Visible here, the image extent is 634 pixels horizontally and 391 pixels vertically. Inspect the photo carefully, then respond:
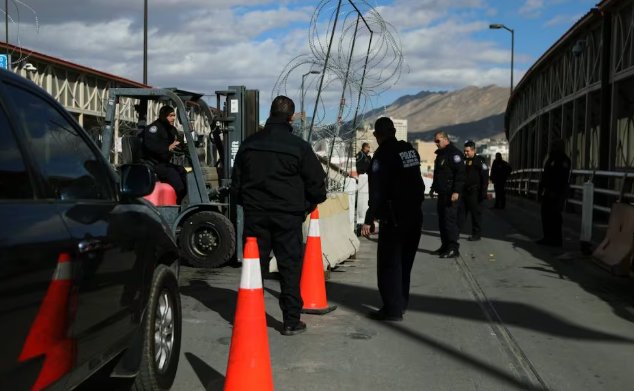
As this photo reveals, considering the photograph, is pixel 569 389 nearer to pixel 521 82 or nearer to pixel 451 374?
pixel 451 374

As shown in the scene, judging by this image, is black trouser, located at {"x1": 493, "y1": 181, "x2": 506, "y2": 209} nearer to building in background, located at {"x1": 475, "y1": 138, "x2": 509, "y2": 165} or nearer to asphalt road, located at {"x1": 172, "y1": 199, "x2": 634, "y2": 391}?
asphalt road, located at {"x1": 172, "y1": 199, "x2": 634, "y2": 391}

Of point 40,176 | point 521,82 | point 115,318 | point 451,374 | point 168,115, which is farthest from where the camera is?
point 521,82

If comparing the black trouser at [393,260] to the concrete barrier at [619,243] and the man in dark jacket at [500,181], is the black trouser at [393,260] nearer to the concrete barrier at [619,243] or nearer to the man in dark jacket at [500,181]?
the concrete barrier at [619,243]

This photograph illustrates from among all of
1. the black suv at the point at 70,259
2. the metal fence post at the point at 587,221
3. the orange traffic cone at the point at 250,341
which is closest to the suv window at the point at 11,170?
the black suv at the point at 70,259

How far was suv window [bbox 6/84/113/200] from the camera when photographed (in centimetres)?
291

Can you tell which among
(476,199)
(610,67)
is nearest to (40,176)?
(476,199)

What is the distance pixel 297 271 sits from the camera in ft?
18.5

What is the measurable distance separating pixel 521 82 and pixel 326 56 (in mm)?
24117

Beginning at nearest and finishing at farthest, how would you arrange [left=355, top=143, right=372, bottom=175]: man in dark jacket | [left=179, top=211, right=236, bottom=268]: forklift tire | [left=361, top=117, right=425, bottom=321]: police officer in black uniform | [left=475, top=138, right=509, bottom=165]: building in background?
[left=361, top=117, right=425, bottom=321]: police officer in black uniform
[left=179, top=211, right=236, bottom=268]: forklift tire
[left=355, top=143, right=372, bottom=175]: man in dark jacket
[left=475, top=138, right=509, bottom=165]: building in background

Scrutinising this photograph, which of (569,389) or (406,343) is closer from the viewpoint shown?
(569,389)

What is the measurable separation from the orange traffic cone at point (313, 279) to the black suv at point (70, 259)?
99.1 inches

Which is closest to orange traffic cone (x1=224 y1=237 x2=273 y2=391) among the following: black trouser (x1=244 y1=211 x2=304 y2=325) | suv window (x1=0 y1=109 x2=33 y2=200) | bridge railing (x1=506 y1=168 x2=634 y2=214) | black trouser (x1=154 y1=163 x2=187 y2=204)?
black trouser (x1=244 y1=211 x2=304 y2=325)

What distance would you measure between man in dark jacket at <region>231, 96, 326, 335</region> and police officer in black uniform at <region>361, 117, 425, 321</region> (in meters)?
0.81

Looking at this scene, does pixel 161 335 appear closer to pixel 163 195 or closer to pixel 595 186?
pixel 163 195
